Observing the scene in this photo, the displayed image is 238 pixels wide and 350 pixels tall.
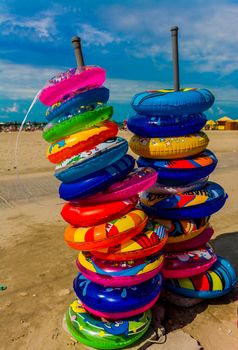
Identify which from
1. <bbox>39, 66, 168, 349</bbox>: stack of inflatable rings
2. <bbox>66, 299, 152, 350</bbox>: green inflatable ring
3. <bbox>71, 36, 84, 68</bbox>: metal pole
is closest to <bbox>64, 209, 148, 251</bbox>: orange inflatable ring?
<bbox>39, 66, 168, 349</bbox>: stack of inflatable rings

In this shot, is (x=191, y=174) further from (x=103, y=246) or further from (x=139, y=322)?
(x=139, y=322)

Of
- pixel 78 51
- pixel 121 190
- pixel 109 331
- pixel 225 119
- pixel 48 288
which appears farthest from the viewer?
pixel 225 119

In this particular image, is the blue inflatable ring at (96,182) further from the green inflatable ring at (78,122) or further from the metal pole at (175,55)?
the metal pole at (175,55)

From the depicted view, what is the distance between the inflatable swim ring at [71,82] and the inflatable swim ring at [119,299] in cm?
207

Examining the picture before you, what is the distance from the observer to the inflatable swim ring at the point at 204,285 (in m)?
4.20

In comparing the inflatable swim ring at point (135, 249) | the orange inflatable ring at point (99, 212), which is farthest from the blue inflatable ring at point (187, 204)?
the orange inflatable ring at point (99, 212)

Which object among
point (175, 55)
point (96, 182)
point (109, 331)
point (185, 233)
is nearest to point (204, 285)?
point (185, 233)

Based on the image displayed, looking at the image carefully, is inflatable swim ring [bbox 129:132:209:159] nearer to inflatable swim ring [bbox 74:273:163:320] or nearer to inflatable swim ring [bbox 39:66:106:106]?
inflatable swim ring [bbox 39:66:106:106]

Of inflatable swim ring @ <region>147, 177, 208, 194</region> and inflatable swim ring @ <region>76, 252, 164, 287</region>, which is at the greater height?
inflatable swim ring @ <region>147, 177, 208, 194</region>

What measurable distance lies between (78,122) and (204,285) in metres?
2.52

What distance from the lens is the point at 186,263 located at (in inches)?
165

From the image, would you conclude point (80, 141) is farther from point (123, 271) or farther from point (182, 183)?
point (182, 183)

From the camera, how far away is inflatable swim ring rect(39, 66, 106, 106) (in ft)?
11.3

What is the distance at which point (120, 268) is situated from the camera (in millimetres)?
3447
